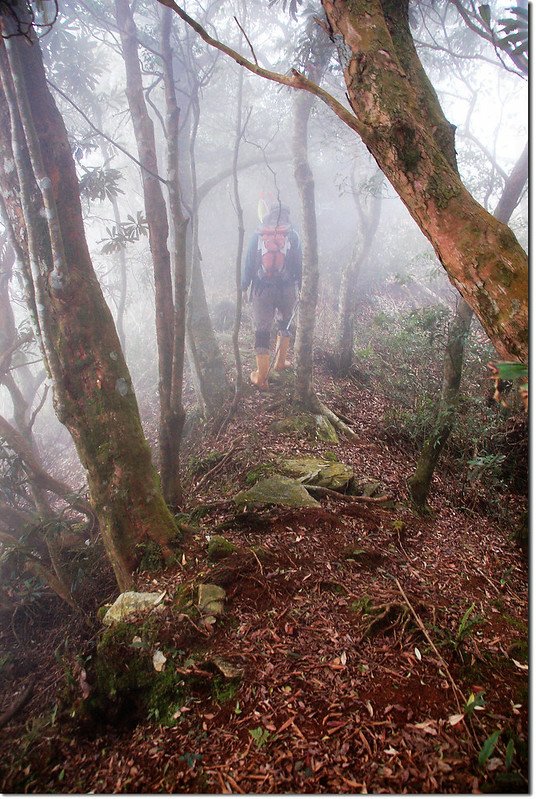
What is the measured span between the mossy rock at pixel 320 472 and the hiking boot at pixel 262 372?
2.73 m

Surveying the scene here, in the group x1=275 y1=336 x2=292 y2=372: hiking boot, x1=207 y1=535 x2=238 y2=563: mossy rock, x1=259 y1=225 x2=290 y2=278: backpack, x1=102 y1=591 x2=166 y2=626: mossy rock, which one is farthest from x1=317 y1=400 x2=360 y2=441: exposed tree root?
x1=102 y1=591 x2=166 y2=626: mossy rock

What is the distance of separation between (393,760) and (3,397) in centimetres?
2173

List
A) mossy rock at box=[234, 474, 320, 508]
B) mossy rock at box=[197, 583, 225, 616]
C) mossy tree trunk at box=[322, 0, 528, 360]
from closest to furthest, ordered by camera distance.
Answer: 1. mossy tree trunk at box=[322, 0, 528, 360]
2. mossy rock at box=[197, 583, 225, 616]
3. mossy rock at box=[234, 474, 320, 508]

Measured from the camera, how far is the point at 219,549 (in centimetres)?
341

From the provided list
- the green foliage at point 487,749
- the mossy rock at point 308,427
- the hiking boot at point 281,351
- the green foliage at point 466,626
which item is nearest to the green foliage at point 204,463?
the mossy rock at point 308,427

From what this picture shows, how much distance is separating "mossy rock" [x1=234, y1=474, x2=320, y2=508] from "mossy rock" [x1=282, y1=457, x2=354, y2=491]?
0.30 meters

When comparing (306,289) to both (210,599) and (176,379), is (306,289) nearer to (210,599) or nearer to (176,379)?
(176,379)

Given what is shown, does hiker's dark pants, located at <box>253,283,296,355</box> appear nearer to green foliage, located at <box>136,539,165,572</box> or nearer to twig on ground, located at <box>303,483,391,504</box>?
twig on ground, located at <box>303,483,391,504</box>

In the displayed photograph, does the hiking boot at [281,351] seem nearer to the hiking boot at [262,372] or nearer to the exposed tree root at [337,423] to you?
the hiking boot at [262,372]

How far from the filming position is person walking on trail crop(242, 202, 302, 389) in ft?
24.7

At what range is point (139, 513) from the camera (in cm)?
361

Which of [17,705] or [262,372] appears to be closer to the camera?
[17,705]

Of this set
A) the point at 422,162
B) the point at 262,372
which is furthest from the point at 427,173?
the point at 262,372

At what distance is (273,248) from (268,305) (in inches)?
40.7
